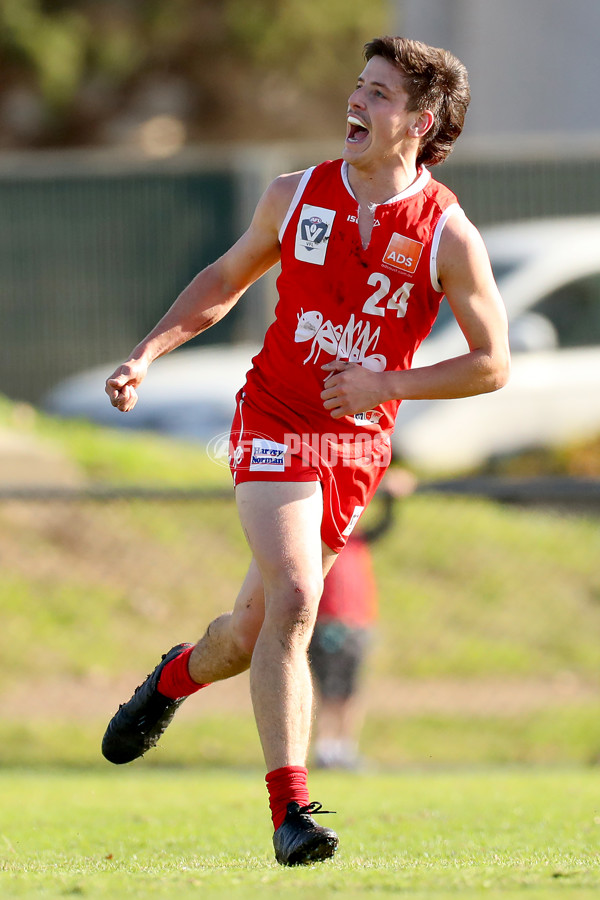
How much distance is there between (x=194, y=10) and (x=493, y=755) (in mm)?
21966

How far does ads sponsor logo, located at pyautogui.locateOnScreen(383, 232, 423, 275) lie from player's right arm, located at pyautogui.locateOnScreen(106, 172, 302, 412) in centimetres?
43

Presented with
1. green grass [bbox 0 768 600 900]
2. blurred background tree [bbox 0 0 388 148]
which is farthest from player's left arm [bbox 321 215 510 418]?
blurred background tree [bbox 0 0 388 148]

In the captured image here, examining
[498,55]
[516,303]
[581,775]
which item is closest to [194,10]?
[498,55]

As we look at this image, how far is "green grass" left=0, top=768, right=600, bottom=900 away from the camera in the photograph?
3727mm

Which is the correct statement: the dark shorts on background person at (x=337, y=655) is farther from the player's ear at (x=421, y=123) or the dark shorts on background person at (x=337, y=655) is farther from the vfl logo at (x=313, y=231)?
the player's ear at (x=421, y=123)

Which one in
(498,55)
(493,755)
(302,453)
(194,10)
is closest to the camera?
(302,453)

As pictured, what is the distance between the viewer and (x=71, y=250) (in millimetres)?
15930

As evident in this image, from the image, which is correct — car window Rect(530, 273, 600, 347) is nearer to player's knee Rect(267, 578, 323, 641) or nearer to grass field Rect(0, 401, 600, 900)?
grass field Rect(0, 401, 600, 900)

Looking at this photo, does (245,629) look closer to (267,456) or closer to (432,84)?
(267,456)

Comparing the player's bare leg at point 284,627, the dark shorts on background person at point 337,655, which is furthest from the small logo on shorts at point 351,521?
the dark shorts on background person at point 337,655

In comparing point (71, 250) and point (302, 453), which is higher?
point (71, 250)

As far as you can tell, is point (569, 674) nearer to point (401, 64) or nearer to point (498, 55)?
point (401, 64)

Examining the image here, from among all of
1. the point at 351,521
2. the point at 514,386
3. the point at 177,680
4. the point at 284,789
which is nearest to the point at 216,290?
the point at 351,521

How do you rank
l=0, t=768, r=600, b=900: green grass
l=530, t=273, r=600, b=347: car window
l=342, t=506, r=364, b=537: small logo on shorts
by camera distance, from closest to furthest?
l=0, t=768, r=600, b=900: green grass, l=342, t=506, r=364, b=537: small logo on shorts, l=530, t=273, r=600, b=347: car window
